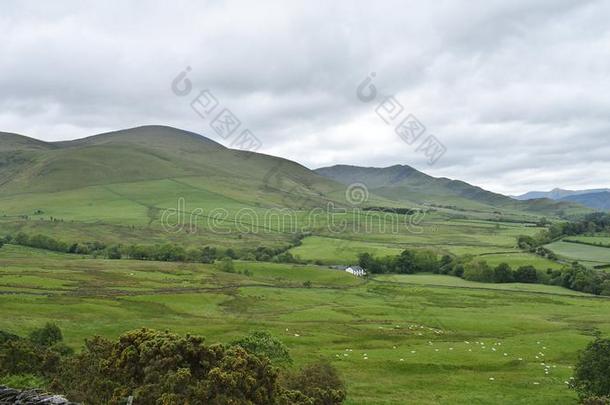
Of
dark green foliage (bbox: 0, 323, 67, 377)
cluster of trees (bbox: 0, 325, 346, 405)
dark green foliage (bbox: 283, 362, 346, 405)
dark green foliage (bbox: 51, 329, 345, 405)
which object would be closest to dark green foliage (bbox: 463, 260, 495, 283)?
dark green foliage (bbox: 283, 362, 346, 405)

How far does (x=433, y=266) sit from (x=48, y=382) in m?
167

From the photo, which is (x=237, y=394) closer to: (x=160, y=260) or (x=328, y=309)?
(x=328, y=309)

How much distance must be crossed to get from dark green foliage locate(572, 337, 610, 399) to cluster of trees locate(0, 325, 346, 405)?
26.7 metres

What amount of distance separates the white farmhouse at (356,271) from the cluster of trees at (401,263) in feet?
20.8

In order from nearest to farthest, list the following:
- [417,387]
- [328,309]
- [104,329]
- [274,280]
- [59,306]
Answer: [417,387]
[104,329]
[59,306]
[328,309]
[274,280]

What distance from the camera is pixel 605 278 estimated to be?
155 m

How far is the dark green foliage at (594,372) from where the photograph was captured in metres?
50.5

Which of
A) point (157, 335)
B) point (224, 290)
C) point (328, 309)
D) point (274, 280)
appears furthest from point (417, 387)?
point (274, 280)

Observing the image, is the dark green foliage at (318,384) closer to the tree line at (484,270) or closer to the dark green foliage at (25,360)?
the dark green foliage at (25,360)

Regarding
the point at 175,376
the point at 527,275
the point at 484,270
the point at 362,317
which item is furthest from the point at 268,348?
the point at 527,275

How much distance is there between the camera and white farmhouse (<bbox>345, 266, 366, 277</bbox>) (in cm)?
18156

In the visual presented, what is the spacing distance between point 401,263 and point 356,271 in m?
20.0

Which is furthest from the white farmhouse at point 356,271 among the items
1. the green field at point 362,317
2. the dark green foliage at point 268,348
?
the dark green foliage at point 268,348

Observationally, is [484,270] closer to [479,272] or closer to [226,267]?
[479,272]
